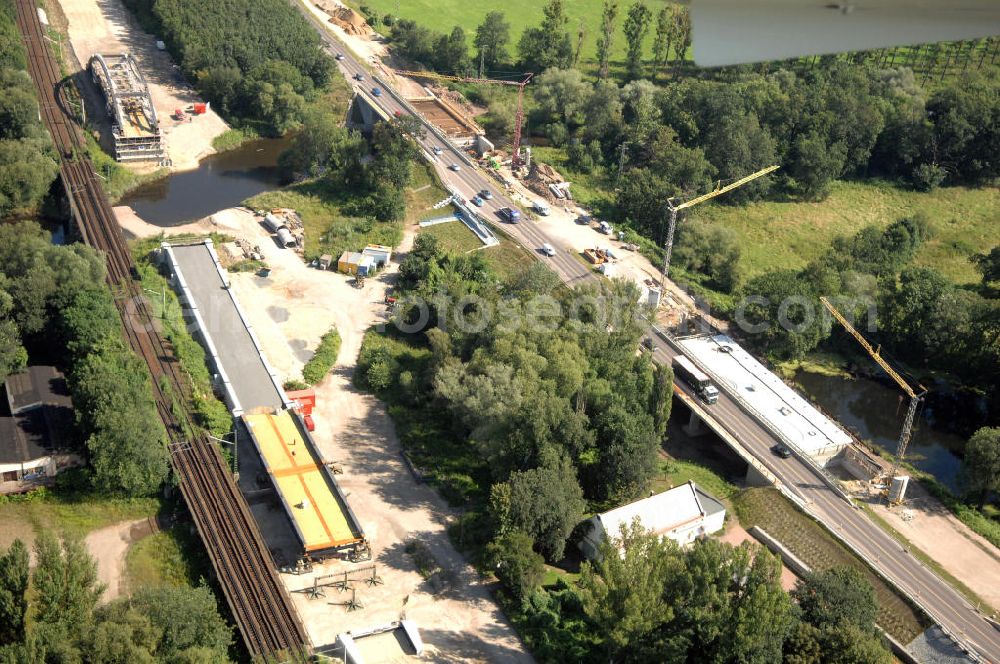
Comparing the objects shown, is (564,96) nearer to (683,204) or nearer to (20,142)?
(683,204)

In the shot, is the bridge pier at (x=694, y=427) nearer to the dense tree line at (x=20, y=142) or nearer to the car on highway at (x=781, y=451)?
the car on highway at (x=781, y=451)

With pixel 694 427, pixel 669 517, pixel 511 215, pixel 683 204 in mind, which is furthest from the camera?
pixel 683 204

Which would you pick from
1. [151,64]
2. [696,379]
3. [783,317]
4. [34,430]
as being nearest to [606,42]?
[151,64]

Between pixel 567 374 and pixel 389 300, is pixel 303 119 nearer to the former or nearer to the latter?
pixel 389 300

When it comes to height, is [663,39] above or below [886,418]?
above

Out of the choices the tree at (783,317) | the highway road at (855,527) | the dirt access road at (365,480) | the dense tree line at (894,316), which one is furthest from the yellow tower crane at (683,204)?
the dirt access road at (365,480)

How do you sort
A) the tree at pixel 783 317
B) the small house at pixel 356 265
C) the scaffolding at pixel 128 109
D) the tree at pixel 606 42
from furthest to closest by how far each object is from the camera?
1. the tree at pixel 606 42
2. the scaffolding at pixel 128 109
3. the small house at pixel 356 265
4. the tree at pixel 783 317

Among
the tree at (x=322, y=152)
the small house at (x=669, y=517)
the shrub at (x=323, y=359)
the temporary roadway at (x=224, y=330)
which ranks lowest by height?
the small house at (x=669, y=517)
